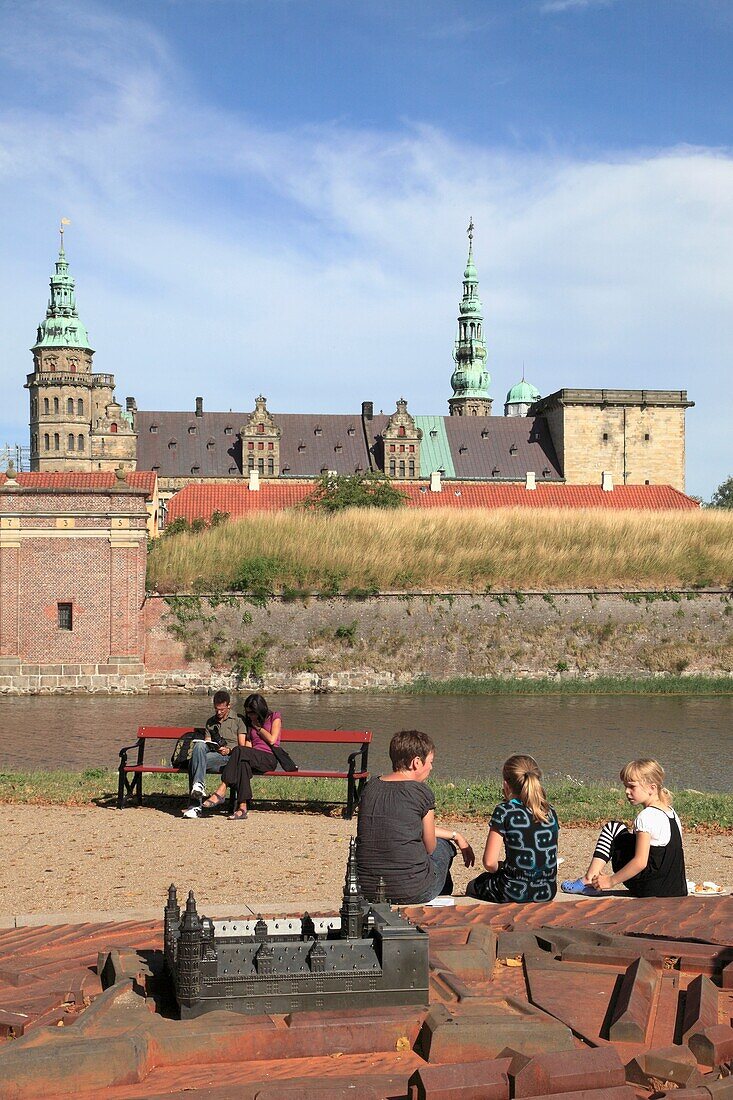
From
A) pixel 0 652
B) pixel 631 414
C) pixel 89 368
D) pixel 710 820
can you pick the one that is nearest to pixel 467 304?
pixel 631 414

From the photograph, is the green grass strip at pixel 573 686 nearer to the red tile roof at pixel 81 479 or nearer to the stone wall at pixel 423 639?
the stone wall at pixel 423 639

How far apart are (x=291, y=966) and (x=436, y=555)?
29.9m

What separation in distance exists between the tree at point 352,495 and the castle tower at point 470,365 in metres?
57.2

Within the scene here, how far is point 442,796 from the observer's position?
1241cm

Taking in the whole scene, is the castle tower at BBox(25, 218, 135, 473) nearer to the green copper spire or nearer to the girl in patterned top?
the green copper spire

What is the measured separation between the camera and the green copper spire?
79.9 metres

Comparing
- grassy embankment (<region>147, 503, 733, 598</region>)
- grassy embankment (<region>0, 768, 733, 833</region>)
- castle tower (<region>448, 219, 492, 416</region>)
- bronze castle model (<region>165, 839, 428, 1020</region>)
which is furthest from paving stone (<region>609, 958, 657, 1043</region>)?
castle tower (<region>448, 219, 492, 416</region>)

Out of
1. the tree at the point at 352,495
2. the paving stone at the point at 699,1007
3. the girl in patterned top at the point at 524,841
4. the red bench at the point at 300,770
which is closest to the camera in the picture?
the paving stone at the point at 699,1007

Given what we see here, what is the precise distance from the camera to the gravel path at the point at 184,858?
7910mm

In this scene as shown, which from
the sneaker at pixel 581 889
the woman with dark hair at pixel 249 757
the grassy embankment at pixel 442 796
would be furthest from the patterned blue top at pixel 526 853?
the woman with dark hair at pixel 249 757

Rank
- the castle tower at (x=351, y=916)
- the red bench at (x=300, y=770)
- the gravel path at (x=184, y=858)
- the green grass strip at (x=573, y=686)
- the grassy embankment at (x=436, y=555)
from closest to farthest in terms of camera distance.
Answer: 1. the castle tower at (x=351, y=916)
2. the gravel path at (x=184, y=858)
3. the red bench at (x=300, y=770)
4. the green grass strip at (x=573, y=686)
5. the grassy embankment at (x=436, y=555)

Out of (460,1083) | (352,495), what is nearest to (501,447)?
(352,495)

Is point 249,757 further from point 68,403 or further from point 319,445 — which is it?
point 68,403

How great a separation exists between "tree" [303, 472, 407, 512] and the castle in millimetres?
29445
